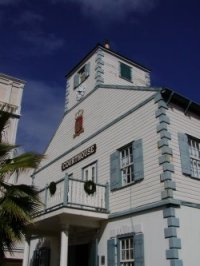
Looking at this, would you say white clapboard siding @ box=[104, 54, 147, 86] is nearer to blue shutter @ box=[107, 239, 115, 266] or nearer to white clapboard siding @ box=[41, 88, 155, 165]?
white clapboard siding @ box=[41, 88, 155, 165]

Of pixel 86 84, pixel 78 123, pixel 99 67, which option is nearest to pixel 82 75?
pixel 86 84

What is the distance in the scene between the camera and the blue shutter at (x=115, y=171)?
13.4 metres


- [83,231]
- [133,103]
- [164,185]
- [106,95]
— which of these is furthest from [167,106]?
[83,231]

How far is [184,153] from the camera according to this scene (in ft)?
39.5

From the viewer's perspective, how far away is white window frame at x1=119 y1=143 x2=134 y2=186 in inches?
516

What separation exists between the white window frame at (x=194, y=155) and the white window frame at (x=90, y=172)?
15.3 feet

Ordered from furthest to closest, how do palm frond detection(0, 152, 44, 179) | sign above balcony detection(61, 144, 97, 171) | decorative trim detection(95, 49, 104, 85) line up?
decorative trim detection(95, 49, 104, 85) → sign above balcony detection(61, 144, 97, 171) → palm frond detection(0, 152, 44, 179)

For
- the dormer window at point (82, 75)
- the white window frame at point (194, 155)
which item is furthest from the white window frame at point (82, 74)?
the white window frame at point (194, 155)

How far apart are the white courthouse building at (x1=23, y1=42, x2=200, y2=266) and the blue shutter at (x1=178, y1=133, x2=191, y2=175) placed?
0.04m

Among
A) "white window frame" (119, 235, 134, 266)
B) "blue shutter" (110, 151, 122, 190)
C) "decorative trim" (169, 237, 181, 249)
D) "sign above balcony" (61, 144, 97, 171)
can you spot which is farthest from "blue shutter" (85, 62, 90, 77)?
"decorative trim" (169, 237, 181, 249)

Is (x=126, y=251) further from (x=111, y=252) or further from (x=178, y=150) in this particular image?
(x=178, y=150)

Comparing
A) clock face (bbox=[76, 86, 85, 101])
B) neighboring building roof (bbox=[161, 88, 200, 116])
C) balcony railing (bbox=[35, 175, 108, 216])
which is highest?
clock face (bbox=[76, 86, 85, 101])

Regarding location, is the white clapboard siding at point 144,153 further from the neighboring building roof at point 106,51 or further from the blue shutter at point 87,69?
the neighboring building roof at point 106,51

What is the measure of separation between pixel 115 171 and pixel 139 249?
3.48 meters
